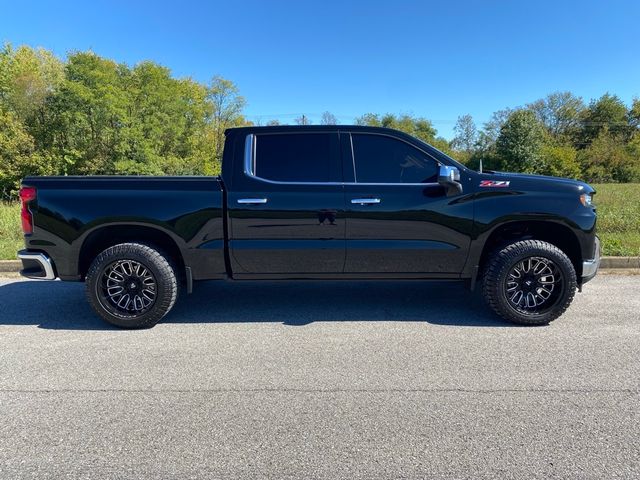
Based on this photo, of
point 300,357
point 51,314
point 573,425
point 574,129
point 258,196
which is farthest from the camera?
point 574,129

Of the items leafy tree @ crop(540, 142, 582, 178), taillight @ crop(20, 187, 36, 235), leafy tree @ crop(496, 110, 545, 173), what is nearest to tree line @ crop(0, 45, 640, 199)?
taillight @ crop(20, 187, 36, 235)

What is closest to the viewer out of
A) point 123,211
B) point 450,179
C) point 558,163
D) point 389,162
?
point 450,179

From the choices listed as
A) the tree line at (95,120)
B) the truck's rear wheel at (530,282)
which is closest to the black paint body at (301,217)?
the truck's rear wheel at (530,282)

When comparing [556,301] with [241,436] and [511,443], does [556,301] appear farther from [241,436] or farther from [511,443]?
[241,436]

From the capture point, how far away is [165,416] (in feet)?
9.22

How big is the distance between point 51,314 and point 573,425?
526 centimetres

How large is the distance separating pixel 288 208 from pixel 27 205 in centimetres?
267

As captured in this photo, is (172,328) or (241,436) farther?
(172,328)

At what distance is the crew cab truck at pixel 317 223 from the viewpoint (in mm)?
4348

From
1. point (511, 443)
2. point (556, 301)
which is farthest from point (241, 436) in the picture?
point (556, 301)

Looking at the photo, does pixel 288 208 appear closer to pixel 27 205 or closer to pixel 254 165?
pixel 254 165

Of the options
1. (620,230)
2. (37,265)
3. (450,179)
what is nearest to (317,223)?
(450,179)

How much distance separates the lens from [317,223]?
4.38 meters

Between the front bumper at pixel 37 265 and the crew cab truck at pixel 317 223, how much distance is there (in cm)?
1
